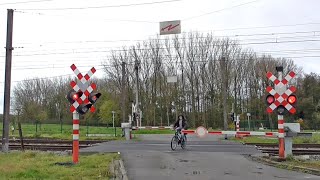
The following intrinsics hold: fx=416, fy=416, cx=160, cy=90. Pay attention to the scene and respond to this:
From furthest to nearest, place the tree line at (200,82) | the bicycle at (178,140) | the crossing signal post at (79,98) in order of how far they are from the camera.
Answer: the tree line at (200,82) → the bicycle at (178,140) → the crossing signal post at (79,98)

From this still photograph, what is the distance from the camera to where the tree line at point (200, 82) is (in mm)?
64125

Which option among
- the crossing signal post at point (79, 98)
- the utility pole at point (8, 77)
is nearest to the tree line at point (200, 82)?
the utility pole at point (8, 77)

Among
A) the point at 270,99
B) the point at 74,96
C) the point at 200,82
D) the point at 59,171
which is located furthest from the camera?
the point at 200,82

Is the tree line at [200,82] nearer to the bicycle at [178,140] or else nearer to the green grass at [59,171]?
the bicycle at [178,140]

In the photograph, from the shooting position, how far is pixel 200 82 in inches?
2559

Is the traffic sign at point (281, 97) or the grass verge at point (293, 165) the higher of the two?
the traffic sign at point (281, 97)

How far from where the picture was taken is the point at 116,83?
2783 inches

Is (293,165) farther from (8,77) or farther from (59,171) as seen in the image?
(8,77)

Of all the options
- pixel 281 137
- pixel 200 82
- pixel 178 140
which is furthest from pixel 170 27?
pixel 200 82

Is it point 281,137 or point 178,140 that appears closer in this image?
point 281,137

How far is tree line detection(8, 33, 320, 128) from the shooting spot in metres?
64.1

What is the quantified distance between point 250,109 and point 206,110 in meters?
8.48

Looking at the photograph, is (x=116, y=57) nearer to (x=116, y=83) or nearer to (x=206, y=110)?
(x=116, y=83)

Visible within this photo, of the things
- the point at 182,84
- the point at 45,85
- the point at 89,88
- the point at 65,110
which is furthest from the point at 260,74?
the point at 89,88
